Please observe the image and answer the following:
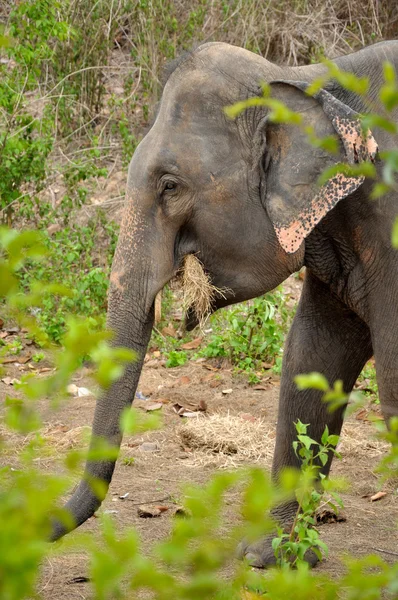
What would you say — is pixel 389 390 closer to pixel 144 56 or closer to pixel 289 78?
pixel 289 78

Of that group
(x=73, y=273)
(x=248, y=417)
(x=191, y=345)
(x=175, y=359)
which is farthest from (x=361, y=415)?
(x=73, y=273)

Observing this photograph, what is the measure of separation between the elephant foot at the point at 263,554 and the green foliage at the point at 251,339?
3.06m

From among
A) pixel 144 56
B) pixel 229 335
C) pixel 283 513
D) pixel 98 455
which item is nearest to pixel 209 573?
pixel 98 455

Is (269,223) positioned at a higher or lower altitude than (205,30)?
higher

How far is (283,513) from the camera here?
16.8 ft

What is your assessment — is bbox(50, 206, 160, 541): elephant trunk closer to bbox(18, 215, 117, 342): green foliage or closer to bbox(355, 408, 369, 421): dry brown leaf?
bbox(355, 408, 369, 421): dry brown leaf

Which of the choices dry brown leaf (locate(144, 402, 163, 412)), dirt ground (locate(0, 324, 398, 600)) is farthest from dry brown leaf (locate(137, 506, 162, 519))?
dry brown leaf (locate(144, 402, 163, 412))

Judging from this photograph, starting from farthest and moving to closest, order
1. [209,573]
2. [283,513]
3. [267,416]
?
[267,416]
[283,513]
[209,573]

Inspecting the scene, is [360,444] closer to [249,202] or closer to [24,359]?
[249,202]

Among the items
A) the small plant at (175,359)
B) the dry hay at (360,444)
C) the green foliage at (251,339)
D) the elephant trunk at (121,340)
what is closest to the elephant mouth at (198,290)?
the elephant trunk at (121,340)

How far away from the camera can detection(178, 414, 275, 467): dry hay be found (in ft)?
20.7

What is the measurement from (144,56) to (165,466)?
6064 mm

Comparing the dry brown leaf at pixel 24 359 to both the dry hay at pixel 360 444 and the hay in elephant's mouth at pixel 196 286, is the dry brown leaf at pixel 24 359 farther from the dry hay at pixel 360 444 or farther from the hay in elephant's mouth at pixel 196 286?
the hay in elephant's mouth at pixel 196 286

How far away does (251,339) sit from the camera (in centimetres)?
808
